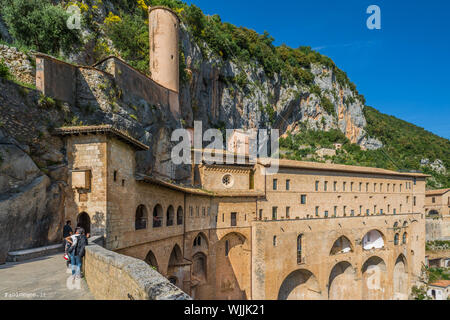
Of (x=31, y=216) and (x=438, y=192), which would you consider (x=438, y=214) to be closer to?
(x=438, y=192)

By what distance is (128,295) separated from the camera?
6.24 metres

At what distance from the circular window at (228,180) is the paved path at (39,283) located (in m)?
19.4

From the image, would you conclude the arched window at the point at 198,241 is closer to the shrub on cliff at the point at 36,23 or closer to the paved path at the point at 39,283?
the paved path at the point at 39,283

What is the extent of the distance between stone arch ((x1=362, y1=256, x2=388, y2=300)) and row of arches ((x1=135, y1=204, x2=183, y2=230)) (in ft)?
98.2

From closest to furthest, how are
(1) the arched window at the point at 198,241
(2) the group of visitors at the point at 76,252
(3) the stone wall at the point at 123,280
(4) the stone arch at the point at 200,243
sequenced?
(3) the stone wall at the point at 123,280 → (2) the group of visitors at the point at 76,252 → (4) the stone arch at the point at 200,243 → (1) the arched window at the point at 198,241

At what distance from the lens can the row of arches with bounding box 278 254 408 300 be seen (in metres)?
32.1

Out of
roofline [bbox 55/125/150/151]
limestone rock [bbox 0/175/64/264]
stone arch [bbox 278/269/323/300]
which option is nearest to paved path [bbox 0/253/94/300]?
limestone rock [bbox 0/175/64/264]

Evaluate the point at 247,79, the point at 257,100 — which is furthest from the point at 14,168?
the point at 257,100

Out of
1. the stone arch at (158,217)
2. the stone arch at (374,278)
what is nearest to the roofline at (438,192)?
the stone arch at (374,278)

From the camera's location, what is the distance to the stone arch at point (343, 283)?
35812 millimetres

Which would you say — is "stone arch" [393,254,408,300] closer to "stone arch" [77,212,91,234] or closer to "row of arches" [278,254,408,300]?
"row of arches" [278,254,408,300]

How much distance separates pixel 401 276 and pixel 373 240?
7.91 m
